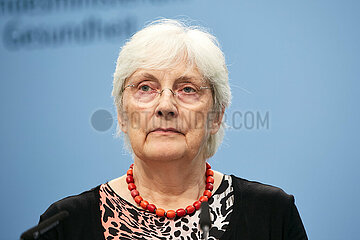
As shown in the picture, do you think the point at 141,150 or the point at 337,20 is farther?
the point at 337,20

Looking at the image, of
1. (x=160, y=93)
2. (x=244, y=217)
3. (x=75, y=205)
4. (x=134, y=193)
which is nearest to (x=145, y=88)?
(x=160, y=93)

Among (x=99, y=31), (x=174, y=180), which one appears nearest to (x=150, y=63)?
(x=174, y=180)

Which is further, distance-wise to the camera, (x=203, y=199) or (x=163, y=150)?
(x=203, y=199)

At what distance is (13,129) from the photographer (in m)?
2.75

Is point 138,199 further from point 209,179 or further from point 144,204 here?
point 209,179

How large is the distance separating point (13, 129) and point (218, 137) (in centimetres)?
141

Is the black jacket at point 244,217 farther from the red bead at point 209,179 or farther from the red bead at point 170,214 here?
the red bead at point 170,214

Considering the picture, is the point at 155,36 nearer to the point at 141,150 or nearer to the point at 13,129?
the point at 141,150

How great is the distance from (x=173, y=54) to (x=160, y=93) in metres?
0.16

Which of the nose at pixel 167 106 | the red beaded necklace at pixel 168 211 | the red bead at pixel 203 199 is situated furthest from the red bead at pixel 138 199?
the nose at pixel 167 106

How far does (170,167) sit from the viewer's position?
5.71ft

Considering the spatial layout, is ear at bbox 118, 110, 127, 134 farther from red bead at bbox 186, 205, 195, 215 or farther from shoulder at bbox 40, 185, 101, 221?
red bead at bbox 186, 205, 195, 215

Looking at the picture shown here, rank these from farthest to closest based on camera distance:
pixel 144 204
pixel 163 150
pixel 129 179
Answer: pixel 129 179
pixel 144 204
pixel 163 150

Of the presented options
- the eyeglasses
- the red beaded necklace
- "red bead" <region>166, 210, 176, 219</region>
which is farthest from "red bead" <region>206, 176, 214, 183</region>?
the eyeglasses
